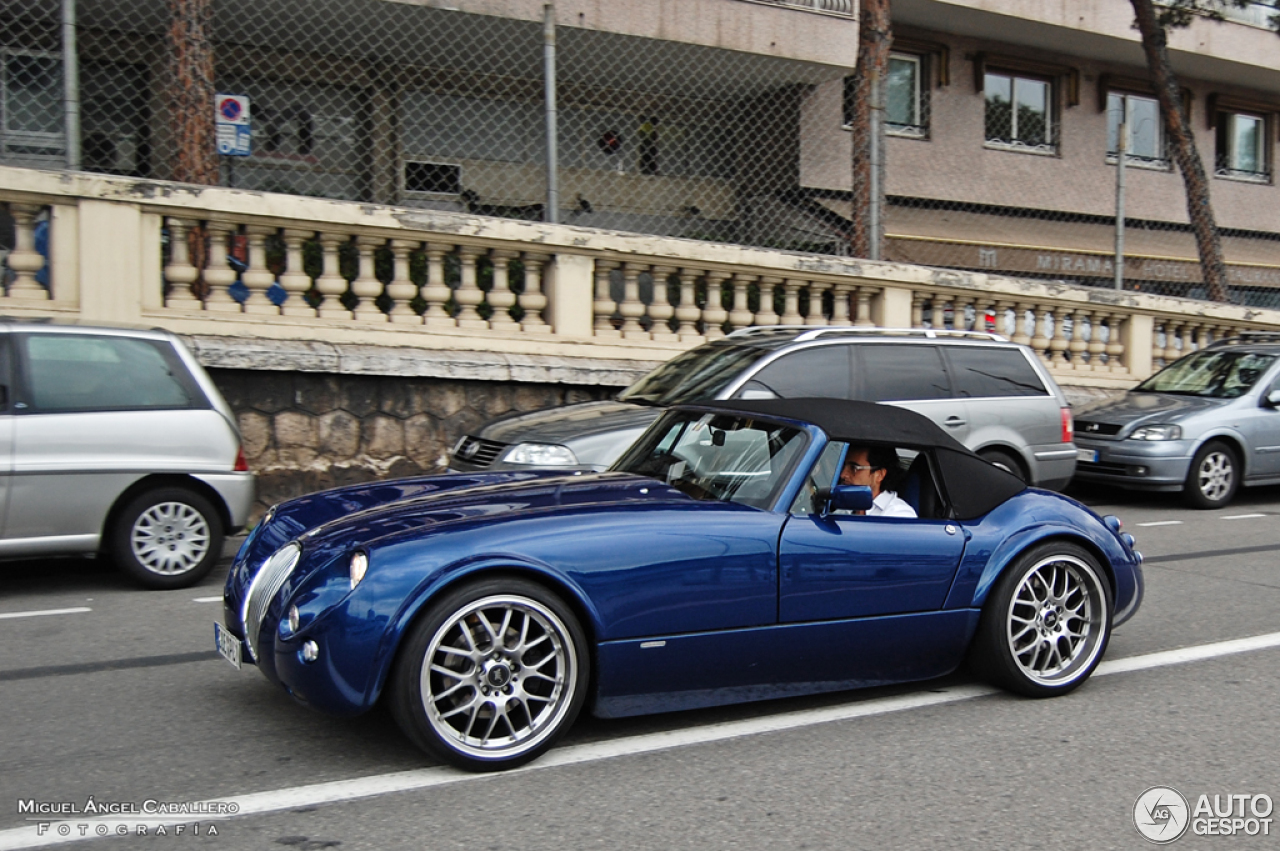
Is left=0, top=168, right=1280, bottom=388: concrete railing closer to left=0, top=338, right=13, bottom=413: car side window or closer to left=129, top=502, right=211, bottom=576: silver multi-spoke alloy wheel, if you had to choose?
left=0, top=338, right=13, bottom=413: car side window

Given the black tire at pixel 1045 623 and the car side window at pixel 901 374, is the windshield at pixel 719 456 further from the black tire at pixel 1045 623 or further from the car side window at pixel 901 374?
the car side window at pixel 901 374

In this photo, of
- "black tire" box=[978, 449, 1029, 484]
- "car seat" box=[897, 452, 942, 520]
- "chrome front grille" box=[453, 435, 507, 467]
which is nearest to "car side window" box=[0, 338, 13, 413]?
"chrome front grille" box=[453, 435, 507, 467]

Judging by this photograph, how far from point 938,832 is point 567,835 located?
113cm

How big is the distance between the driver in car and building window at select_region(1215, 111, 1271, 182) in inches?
935

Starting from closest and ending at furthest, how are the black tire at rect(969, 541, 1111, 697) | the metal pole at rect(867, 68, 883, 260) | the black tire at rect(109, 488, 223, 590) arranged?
the black tire at rect(969, 541, 1111, 697) < the black tire at rect(109, 488, 223, 590) < the metal pole at rect(867, 68, 883, 260)

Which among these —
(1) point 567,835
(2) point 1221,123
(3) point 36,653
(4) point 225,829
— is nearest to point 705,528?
(1) point 567,835

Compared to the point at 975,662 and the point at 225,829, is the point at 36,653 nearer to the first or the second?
the point at 225,829

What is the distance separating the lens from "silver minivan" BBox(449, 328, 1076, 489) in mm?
8070

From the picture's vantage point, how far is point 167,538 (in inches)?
284

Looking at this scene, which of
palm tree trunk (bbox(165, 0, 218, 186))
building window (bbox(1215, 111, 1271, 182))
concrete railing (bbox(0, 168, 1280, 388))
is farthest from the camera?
building window (bbox(1215, 111, 1271, 182))

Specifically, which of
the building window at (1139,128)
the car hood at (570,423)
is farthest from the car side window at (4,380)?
the building window at (1139,128)

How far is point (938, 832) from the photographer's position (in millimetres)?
3639

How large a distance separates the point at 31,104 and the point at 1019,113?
699 inches

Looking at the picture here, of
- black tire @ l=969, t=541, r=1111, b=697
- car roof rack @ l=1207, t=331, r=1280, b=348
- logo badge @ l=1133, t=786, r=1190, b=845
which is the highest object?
car roof rack @ l=1207, t=331, r=1280, b=348
